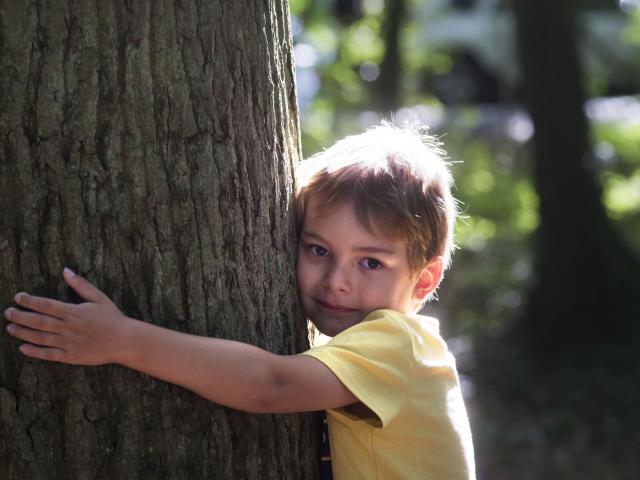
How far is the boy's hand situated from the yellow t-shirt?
18.5 inches

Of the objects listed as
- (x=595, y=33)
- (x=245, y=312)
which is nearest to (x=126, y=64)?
(x=245, y=312)

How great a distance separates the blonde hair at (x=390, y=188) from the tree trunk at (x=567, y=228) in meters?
5.87

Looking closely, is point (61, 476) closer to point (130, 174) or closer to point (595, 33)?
point (130, 174)

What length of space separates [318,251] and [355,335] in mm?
314

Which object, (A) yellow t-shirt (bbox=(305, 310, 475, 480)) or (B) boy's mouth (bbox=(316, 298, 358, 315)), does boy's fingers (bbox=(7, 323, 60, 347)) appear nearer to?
(A) yellow t-shirt (bbox=(305, 310, 475, 480))

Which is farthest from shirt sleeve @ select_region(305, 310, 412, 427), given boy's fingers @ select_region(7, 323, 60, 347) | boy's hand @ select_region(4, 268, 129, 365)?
boy's fingers @ select_region(7, 323, 60, 347)

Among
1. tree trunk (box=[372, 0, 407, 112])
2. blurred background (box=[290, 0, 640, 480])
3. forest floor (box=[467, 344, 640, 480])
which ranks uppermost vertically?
tree trunk (box=[372, 0, 407, 112])

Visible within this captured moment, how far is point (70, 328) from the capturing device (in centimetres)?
200

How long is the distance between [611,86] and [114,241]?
70.8ft

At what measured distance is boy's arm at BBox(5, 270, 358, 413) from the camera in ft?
6.57

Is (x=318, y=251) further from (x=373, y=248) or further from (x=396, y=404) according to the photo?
(x=396, y=404)

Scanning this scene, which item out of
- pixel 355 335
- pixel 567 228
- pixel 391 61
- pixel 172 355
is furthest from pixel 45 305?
pixel 391 61

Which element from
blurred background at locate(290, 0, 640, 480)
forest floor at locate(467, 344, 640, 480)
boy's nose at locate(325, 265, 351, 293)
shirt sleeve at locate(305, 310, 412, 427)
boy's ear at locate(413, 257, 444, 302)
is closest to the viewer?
shirt sleeve at locate(305, 310, 412, 427)

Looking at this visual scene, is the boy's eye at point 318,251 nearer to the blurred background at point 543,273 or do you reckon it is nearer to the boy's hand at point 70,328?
the boy's hand at point 70,328
